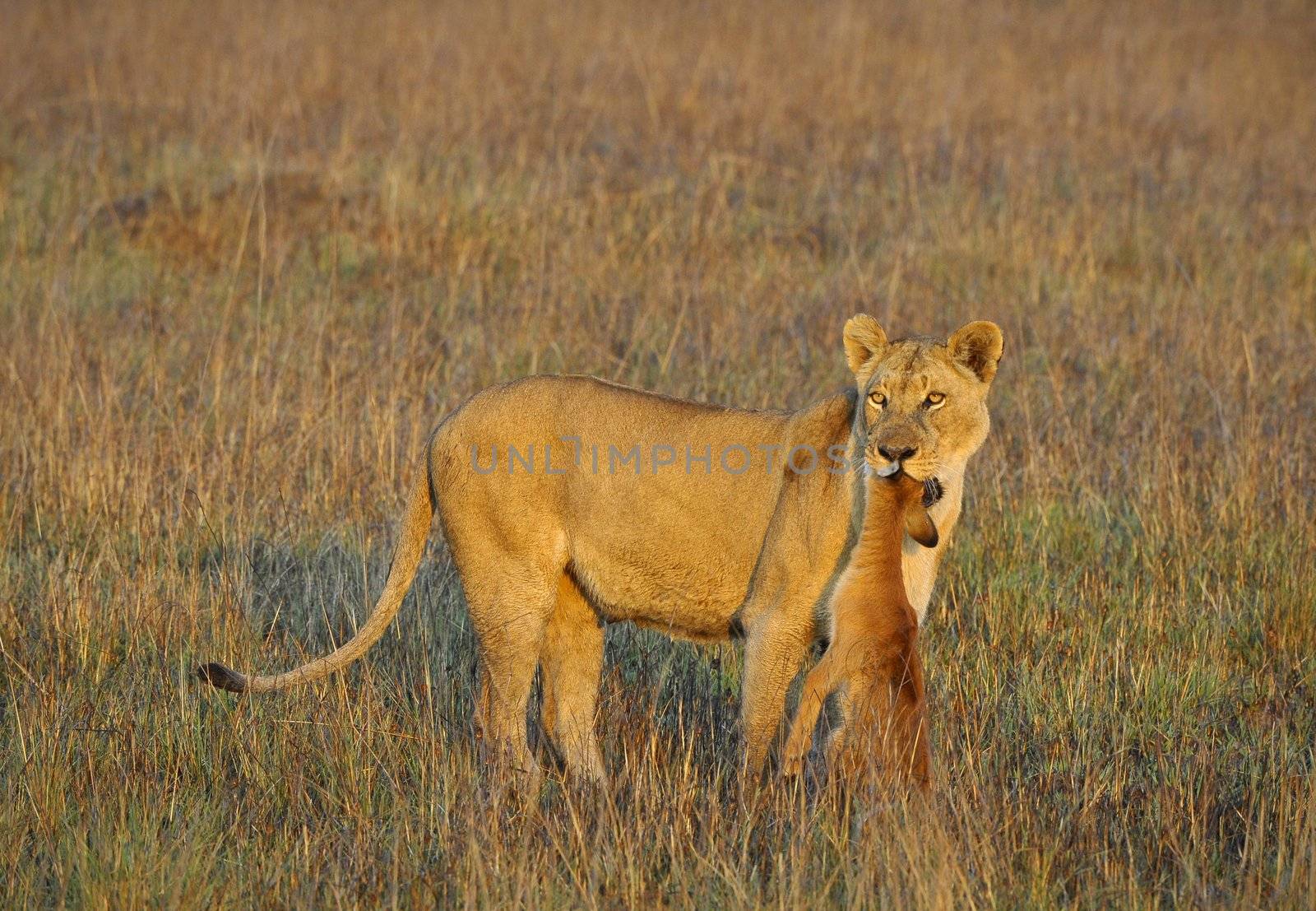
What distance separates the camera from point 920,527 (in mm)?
3770

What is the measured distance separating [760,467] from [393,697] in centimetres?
128

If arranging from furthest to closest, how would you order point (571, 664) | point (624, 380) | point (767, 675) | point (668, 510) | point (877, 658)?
1. point (624, 380)
2. point (571, 664)
3. point (668, 510)
4. point (767, 675)
5. point (877, 658)

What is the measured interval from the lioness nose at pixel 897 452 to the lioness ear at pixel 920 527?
13 centimetres

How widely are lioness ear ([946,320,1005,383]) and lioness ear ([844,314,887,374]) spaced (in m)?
0.20

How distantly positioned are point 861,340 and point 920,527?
2.14ft

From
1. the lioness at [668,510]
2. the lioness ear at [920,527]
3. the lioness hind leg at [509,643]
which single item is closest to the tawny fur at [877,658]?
the lioness ear at [920,527]

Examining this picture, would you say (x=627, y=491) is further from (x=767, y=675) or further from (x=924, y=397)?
(x=924, y=397)

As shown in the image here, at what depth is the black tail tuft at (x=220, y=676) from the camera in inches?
156

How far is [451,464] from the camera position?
430cm

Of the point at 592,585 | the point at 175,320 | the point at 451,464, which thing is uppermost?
the point at 451,464

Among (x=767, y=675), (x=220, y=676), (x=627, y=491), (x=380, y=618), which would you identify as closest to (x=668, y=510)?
(x=627, y=491)

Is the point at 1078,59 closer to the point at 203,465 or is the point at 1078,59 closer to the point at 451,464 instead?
the point at 203,465

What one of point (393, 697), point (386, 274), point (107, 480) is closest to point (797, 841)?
point (393, 697)

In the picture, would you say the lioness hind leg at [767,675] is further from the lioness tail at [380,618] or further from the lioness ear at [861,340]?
the lioness tail at [380,618]
